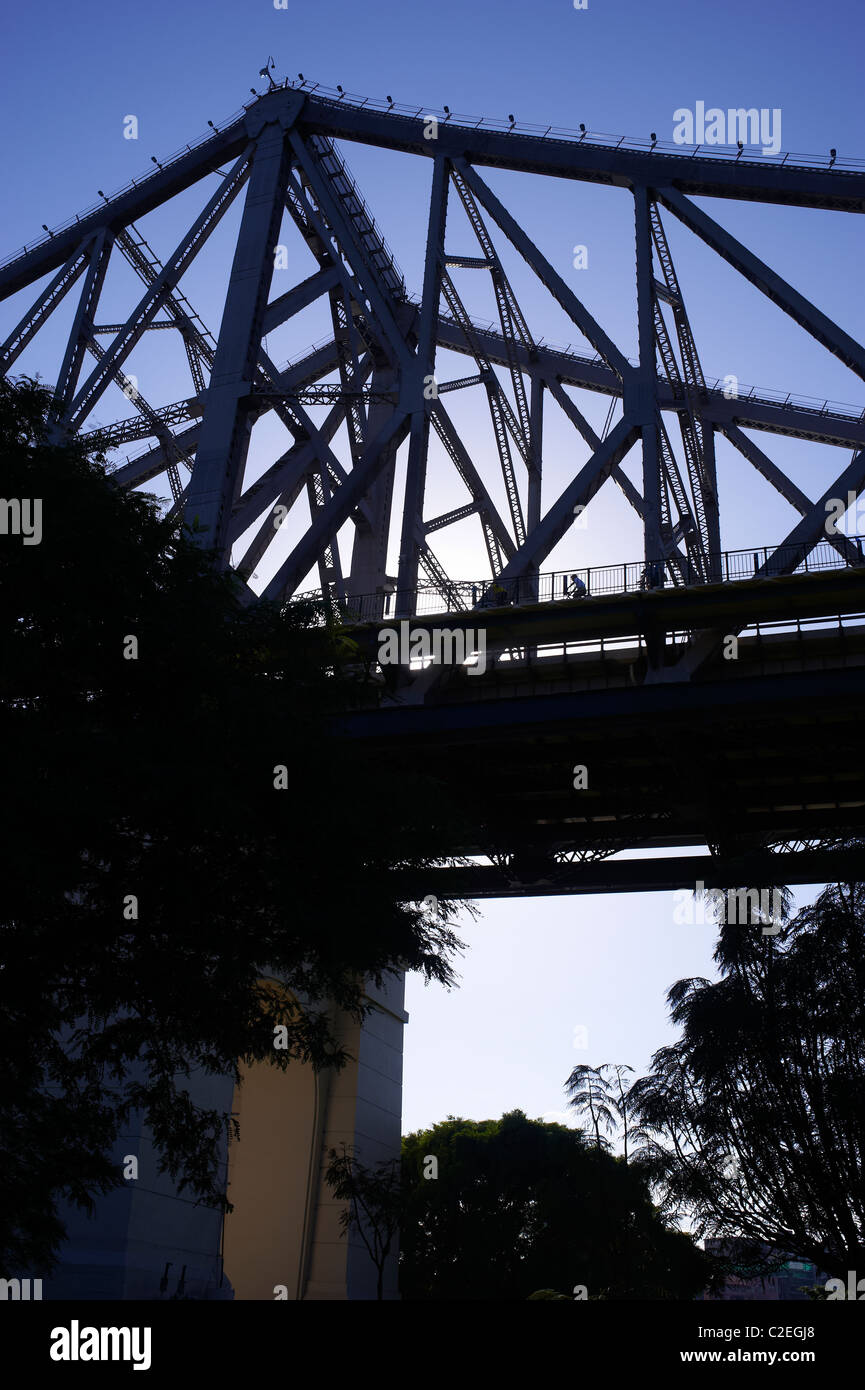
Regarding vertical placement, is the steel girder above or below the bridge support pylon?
above

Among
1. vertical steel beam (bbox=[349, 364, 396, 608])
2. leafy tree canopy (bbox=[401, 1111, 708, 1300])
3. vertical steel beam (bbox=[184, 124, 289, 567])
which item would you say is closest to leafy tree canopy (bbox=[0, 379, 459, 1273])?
vertical steel beam (bbox=[184, 124, 289, 567])

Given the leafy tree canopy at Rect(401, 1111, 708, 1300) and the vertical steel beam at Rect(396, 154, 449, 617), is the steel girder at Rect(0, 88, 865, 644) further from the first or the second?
the leafy tree canopy at Rect(401, 1111, 708, 1300)

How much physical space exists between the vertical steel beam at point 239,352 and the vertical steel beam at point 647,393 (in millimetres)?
10817

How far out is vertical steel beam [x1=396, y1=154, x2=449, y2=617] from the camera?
30.9 meters

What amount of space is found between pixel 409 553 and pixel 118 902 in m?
18.3

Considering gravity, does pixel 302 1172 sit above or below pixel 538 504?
below

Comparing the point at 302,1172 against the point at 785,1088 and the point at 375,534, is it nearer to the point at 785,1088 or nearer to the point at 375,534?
the point at 785,1088

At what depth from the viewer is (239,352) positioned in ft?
119

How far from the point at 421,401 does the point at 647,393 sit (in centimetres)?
655

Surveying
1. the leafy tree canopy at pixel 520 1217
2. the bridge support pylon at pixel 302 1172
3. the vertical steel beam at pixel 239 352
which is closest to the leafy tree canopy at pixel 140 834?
the vertical steel beam at pixel 239 352

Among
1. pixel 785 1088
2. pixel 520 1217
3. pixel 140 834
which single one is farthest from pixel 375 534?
pixel 520 1217

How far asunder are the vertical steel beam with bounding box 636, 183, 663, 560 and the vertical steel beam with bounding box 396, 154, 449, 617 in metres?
5.63
